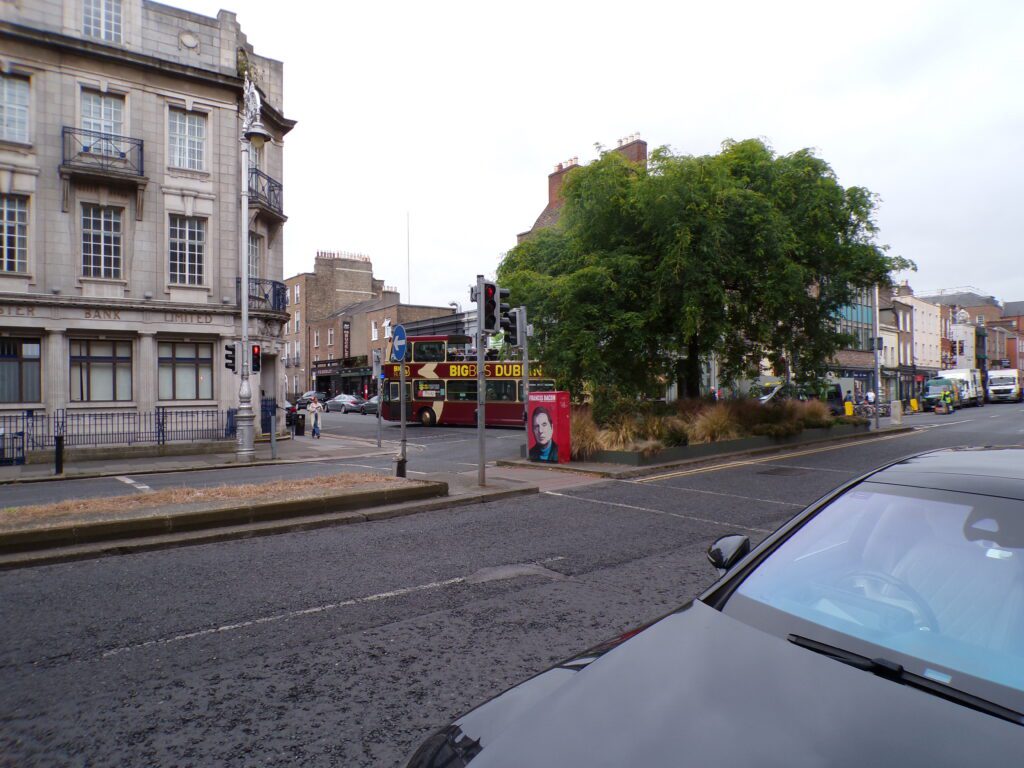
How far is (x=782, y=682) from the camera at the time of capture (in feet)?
6.45

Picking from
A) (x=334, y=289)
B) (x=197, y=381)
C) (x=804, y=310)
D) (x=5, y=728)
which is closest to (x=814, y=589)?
(x=5, y=728)

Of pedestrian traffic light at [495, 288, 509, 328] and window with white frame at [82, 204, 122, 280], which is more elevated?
window with white frame at [82, 204, 122, 280]

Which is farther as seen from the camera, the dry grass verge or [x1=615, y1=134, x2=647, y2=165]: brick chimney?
[x1=615, y1=134, x2=647, y2=165]: brick chimney

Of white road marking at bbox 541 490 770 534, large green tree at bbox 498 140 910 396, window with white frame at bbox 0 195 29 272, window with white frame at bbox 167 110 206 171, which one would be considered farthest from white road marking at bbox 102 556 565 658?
window with white frame at bbox 167 110 206 171

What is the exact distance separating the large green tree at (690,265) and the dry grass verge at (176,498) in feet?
25.6

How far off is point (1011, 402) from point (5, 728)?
75.4 metres

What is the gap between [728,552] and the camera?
306 centimetres

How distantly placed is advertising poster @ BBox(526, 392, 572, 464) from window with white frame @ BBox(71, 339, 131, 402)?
47.3 feet

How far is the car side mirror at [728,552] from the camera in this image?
302 cm

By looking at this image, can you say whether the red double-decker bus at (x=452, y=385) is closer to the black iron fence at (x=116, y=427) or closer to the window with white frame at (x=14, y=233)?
the black iron fence at (x=116, y=427)

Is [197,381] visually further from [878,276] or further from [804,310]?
[878,276]

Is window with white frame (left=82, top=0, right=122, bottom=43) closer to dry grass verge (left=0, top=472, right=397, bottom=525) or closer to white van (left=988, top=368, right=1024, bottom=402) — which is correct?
dry grass verge (left=0, top=472, right=397, bottom=525)

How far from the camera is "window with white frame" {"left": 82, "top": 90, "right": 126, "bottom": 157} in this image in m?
21.2

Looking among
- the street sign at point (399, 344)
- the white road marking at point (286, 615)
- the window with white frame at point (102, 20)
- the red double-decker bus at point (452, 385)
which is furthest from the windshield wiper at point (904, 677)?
the red double-decker bus at point (452, 385)
